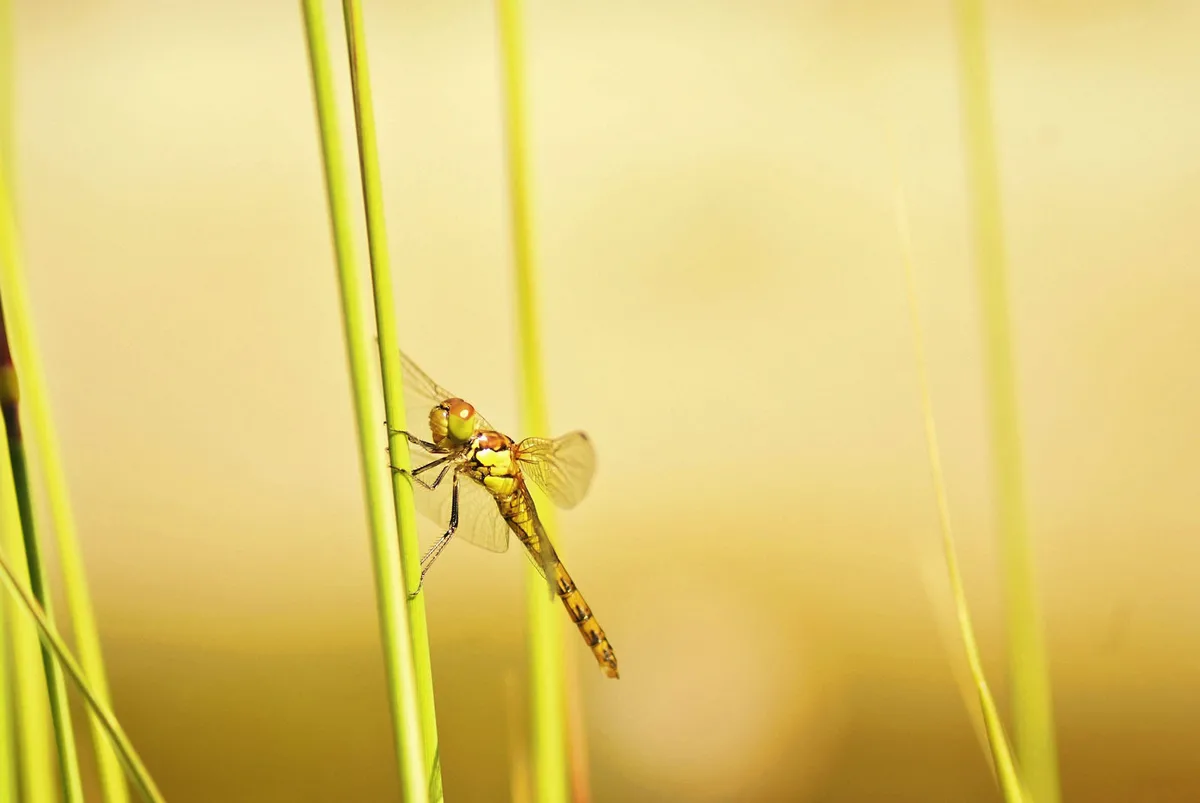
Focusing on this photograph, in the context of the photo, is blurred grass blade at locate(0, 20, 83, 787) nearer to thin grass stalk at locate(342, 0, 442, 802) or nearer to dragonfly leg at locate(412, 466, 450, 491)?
thin grass stalk at locate(342, 0, 442, 802)

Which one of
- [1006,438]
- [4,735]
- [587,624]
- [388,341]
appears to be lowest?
[587,624]

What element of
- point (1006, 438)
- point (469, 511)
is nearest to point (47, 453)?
point (469, 511)

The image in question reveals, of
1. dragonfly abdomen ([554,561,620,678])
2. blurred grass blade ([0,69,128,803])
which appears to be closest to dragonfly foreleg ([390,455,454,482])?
dragonfly abdomen ([554,561,620,678])


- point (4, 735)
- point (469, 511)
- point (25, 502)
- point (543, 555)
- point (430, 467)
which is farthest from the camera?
point (469, 511)

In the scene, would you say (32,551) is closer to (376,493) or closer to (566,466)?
(376,493)

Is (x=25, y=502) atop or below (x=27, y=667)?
atop

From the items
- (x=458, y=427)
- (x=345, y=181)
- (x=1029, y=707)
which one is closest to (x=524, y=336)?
(x=345, y=181)

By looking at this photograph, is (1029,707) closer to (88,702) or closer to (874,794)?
(88,702)

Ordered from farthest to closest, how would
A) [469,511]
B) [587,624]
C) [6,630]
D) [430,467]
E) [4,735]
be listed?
[587,624]
[469,511]
[430,467]
[6,630]
[4,735]
